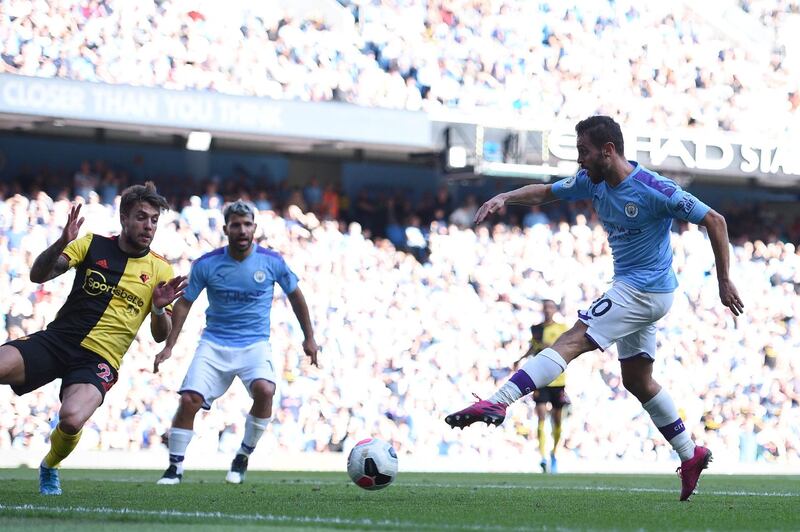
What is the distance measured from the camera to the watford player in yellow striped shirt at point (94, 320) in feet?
29.9

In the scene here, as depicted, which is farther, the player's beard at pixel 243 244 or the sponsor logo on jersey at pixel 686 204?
the player's beard at pixel 243 244

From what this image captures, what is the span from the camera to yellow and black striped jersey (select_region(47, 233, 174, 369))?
9.43 meters

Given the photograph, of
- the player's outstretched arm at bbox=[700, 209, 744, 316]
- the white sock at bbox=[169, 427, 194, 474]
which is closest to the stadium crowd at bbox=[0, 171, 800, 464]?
the white sock at bbox=[169, 427, 194, 474]

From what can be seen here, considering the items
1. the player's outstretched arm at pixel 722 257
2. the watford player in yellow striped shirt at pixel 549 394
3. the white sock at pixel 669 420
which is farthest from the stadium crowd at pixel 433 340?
the player's outstretched arm at pixel 722 257

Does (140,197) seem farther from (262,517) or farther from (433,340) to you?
(433,340)

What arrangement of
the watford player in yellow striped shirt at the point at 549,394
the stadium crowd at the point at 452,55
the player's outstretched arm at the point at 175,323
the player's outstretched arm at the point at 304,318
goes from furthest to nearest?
the stadium crowd at the point at 452,55 → the watford player in yellow striped shirt at the point at 549,394 → the player's outstretched arm at the point at 304,318 → the player's outstretched arm at the point at 175,323

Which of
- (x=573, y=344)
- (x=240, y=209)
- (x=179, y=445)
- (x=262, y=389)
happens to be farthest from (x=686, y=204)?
(x=179, y=445)

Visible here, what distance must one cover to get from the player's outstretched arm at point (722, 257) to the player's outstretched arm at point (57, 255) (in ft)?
13.0

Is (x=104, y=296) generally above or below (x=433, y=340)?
above

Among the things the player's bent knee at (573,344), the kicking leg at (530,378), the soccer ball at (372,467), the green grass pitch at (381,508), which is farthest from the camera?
the soccer ball at (372,467)

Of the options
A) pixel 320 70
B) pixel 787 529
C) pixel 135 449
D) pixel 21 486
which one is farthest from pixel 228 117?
pixel 787 529

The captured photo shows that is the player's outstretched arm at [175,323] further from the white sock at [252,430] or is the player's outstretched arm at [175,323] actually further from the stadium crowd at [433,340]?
the stadium crowd at [433,340]

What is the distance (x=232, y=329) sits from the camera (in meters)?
12.1

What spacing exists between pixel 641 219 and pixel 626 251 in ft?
0.97
